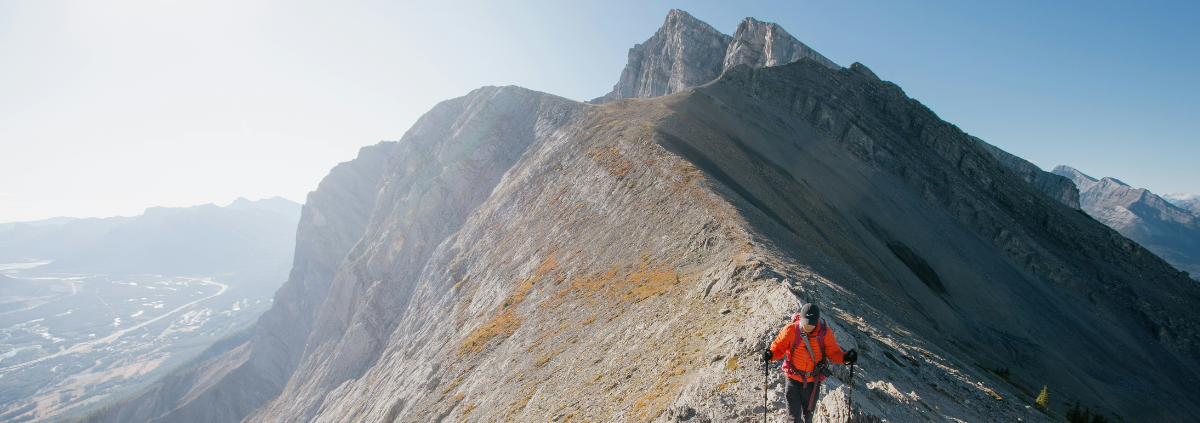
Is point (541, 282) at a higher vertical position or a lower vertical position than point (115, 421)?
higher

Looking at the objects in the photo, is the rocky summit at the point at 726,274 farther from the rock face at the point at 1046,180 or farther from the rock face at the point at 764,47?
the rock face at the point at 1046,180

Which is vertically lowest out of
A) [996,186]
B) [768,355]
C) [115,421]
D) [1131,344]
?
[115,421]

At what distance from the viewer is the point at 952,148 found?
69.9 m

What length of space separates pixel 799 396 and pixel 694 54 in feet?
373

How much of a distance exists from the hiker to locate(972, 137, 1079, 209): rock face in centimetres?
12499

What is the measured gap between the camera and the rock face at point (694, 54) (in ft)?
298

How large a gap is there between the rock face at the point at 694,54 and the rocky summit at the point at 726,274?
1796mm

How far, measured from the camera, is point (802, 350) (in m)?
8.07

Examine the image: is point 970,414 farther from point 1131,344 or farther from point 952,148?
point 952,148

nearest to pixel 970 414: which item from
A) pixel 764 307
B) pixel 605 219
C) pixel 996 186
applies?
pixel 764 307

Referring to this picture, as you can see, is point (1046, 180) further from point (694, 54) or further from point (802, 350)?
point (802, 350)

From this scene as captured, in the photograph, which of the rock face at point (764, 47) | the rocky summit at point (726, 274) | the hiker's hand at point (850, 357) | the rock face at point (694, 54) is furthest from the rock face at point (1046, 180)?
the hiker's hand at point (850, 357)

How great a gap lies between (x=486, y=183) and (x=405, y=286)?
52.5 feet

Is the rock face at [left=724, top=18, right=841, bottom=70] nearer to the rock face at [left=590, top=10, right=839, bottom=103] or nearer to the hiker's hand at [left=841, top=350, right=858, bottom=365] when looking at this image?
the rock face at [left=590, top=10, right=839, bottom=103]
